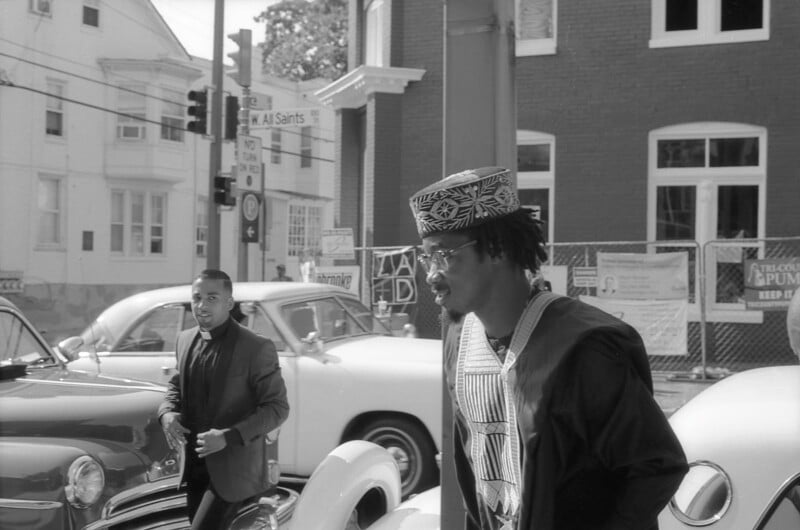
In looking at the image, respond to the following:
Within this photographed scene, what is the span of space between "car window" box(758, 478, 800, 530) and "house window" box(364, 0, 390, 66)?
15687 mm

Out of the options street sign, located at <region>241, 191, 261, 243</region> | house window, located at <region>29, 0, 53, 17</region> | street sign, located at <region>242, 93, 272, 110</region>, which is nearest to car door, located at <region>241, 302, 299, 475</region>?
street sign, located at <region>241, 191, 261, 243</region>

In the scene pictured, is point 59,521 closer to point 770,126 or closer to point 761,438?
point 761,438

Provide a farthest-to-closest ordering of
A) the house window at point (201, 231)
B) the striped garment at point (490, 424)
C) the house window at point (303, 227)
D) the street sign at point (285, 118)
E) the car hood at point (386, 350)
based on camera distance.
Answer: the house window at point (303, 227)
the house window at point (201, 231)
the street sign at point (285, 118)
the car hood at point (386, 350)
the striped garment at point (490, 424)

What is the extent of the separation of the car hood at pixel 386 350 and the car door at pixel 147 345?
128 centimetres

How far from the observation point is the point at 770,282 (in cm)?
1225

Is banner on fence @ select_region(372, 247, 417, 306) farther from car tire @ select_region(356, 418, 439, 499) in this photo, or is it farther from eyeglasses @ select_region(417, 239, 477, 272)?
eyeglasses @ select_region(417, 239, 477, 272)

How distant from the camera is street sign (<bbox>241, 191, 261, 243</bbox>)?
16.2m

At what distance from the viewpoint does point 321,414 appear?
7.66 meters

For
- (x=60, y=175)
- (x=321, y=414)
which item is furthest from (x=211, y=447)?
(x=60, y=175)

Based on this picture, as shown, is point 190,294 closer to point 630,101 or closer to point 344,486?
point 344,486

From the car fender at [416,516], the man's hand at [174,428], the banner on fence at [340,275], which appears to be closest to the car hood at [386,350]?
the man's hand at [174,428]

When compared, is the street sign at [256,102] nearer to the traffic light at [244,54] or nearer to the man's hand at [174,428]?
the traffic light at [244,54]

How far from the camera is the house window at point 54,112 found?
93.3ft

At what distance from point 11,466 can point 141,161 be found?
28.4 metres
